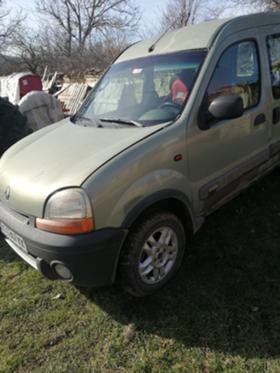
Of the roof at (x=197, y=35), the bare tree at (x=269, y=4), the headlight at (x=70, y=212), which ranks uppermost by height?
the bare tree at (x=269, y=4)

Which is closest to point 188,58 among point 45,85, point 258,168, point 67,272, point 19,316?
point 258,168

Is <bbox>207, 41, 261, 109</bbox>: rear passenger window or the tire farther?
<bbox>207, 41, 261, 109</bbox>: rear passenger window

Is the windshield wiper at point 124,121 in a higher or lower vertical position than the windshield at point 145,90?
lower

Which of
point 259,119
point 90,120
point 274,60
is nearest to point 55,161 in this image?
point 90,120

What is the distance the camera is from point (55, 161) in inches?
100

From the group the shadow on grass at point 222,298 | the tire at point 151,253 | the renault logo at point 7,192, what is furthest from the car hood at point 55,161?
the shadow on grass at point 222,298

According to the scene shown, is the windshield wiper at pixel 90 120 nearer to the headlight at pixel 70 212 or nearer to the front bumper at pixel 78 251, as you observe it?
the headlight at pixel 70 212

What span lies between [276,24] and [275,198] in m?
1.99

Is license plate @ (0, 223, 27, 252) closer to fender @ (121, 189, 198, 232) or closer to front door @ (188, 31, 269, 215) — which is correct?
fender @ (121, 189, 198, 232)

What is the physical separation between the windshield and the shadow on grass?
1.38 meters

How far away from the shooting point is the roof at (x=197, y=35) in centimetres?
302

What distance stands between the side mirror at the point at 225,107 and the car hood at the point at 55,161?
1.57ft

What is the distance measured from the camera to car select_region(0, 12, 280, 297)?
2.24 m

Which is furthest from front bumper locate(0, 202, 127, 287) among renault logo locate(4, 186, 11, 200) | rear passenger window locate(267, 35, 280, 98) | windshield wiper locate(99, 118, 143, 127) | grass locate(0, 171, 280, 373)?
rear passenger window locate(267, 35, 280, 98)
